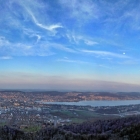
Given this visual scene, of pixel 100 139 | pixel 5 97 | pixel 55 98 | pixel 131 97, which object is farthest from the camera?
pixel 55 98

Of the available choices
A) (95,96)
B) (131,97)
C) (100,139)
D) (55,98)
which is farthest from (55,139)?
(95,96)

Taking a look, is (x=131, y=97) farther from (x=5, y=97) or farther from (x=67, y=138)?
(x=67, y=138)

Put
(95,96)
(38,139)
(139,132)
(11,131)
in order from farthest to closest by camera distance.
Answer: (95,96) < (11,131) < (38,139) < (139,132)

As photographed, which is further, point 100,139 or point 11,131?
point 11,131

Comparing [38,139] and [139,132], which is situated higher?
[139,132]

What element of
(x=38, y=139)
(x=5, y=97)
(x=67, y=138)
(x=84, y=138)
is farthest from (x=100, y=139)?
(x=5, y=97)

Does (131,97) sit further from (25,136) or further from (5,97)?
(25,136)

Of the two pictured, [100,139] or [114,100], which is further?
[114,100]

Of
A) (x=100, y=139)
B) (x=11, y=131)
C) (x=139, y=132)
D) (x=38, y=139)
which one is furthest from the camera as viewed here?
(x=11, y=131)

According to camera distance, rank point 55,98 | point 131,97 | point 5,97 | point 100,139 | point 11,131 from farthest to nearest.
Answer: point 55,98 < point 131,97 < point 5,97 < point 11,131 < point 100,139
